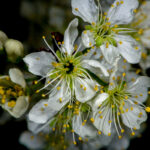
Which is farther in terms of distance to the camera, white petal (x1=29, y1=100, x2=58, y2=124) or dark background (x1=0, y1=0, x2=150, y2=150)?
dark background (x1=0, y1=0, x2=150, y2=150)

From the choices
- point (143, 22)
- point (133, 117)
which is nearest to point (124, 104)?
point (133, 117)

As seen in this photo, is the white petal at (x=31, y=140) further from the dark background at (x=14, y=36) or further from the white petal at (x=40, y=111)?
the white petal at (x=40, y=111)

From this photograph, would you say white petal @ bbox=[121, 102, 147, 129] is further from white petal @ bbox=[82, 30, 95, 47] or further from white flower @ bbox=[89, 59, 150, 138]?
white petal @ bbox=[82, 30, 95, 47]

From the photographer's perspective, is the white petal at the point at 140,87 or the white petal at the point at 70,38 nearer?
the white petal at the point at 70,38

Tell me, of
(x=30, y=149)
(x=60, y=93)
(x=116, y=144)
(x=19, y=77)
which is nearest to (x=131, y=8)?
(x=60, y=93)

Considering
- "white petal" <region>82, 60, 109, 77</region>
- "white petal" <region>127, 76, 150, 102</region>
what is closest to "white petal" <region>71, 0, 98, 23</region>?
"white petal" <region>82, 60, 109, 77</region>

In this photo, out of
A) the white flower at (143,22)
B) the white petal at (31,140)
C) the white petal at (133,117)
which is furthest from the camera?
the white petal at (31,140)

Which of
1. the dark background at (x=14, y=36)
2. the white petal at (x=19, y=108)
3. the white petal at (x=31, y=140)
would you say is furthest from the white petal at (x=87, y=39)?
the white petal at (x=31, y=140)
